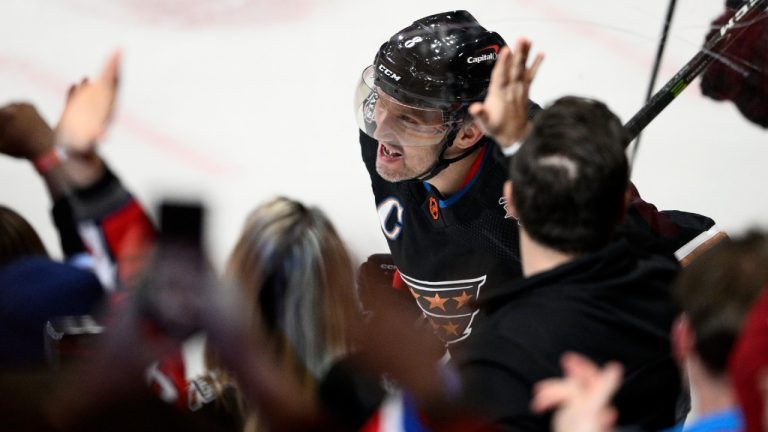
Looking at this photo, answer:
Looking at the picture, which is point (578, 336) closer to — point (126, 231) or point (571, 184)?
point (571, 184)

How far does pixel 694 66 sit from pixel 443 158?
2.26ft

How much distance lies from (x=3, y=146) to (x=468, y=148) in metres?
0.96

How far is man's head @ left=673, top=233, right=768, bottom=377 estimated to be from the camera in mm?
1078

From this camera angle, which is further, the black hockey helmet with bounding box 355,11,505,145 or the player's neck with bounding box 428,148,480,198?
the player's neck with bounding box 428,148,480,198

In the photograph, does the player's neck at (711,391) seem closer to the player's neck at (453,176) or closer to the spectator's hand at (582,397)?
the spectator's hand at (582,397)

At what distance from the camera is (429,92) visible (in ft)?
6.55

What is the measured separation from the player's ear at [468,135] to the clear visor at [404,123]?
0.08 feet

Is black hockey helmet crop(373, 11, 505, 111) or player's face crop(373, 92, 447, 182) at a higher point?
black hockey helmet crop(373, 11, 505, 111)

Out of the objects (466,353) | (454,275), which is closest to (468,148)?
(454,275)

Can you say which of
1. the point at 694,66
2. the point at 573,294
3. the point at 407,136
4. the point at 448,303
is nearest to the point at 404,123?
the point at 407,136

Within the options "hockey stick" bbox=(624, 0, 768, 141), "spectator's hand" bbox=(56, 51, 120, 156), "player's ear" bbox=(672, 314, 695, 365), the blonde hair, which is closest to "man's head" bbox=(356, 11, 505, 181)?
"hockey stick" bbox=(624, 0, 768, 141)

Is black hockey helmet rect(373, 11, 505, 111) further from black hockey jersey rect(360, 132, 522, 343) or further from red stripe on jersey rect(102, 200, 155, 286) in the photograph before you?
red stripe on jersey rect(102, 200, 155, 286)

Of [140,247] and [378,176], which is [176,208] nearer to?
[140,247]

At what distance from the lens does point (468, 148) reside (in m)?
2.07
